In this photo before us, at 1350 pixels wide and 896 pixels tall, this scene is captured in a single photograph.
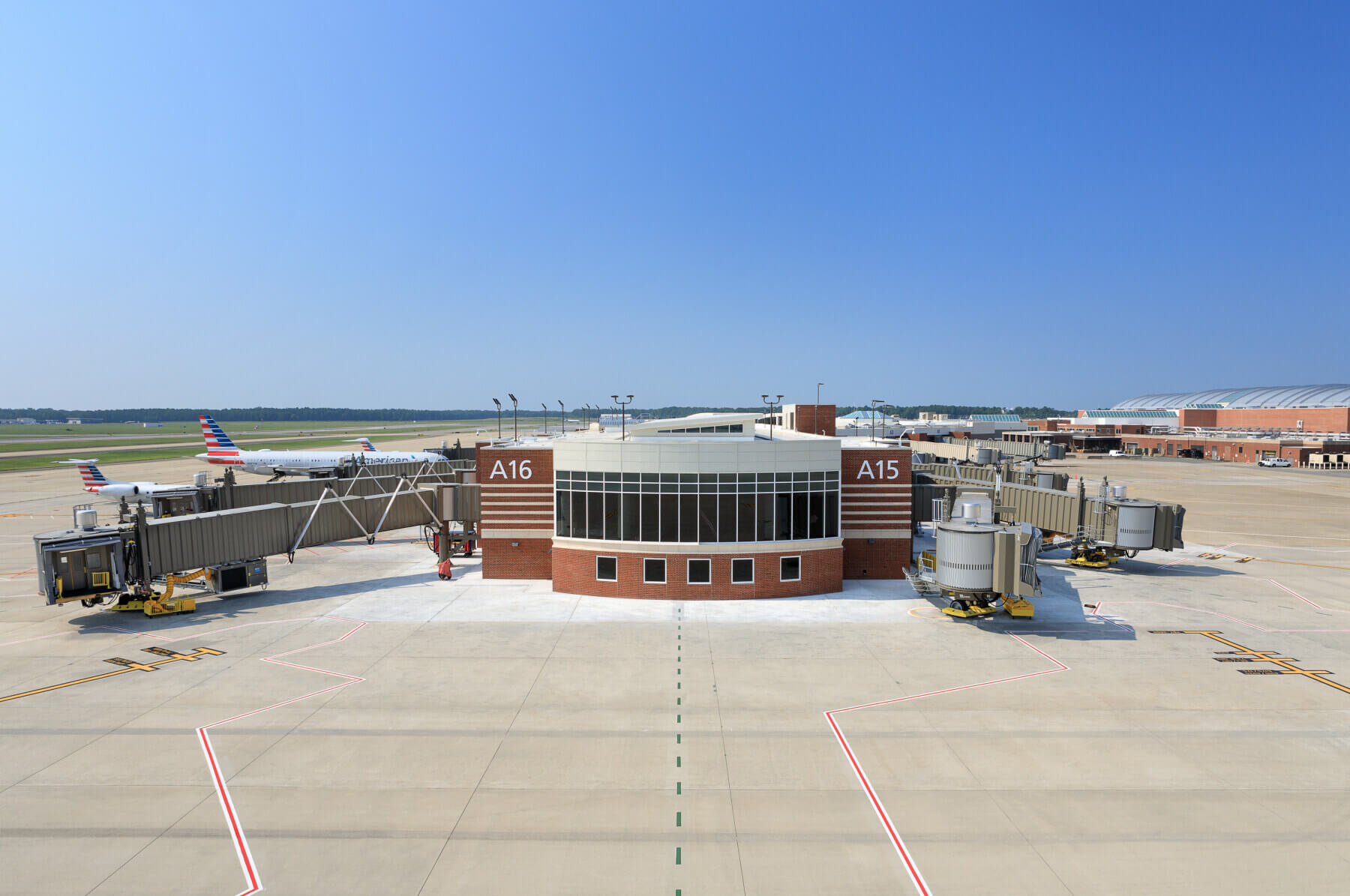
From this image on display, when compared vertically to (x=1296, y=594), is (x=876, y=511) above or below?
above

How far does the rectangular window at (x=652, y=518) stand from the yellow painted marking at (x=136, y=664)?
18254 millimetres

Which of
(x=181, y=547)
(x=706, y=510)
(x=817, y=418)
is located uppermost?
(x=817, y=418)

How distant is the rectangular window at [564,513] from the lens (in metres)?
36.5

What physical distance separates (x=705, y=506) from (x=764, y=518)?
3.06 m

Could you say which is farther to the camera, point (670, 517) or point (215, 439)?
point (215, 439)

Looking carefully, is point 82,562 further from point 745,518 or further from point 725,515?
point 745,518

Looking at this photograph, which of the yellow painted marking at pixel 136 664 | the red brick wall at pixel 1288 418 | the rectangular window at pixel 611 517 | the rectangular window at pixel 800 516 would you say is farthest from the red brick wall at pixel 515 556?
the red brick wall at pixel 1288 418

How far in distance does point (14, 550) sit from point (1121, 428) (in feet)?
714

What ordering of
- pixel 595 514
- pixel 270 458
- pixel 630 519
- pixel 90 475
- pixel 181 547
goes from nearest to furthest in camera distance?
pixel 181 547 < pixel 630 519 < pixel 595 514 < pixel 90 475 < pixel 270 458

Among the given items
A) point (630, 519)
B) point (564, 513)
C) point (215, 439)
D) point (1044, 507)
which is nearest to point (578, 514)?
point (564, 513)

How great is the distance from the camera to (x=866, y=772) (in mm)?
17672

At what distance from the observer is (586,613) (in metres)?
32.4

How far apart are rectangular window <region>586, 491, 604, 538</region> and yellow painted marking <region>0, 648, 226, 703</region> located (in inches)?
640

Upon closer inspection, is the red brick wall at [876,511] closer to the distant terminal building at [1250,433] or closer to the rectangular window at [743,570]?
the rectangular window at [743,570]
